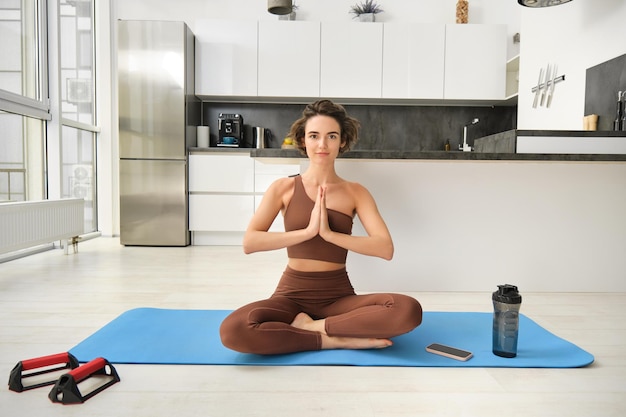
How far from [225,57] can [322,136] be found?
3435 mm

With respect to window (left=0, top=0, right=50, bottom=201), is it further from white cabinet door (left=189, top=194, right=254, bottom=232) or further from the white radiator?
white cabinet door (left=189, top=194, right=254, bottom=232)

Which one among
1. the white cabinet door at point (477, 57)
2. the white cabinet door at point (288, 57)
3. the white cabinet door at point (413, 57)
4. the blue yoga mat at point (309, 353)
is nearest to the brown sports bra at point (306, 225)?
the blue yoga mat at point (309, 353)

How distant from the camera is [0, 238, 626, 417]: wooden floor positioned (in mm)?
1371

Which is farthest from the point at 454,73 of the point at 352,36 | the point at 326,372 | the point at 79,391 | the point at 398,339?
the point at 79,391

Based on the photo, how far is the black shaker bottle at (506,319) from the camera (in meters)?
1.67

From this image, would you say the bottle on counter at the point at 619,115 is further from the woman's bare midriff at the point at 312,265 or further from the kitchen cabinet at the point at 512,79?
the woman's bare midriff at the point at 312,265

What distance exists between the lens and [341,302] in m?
1.88

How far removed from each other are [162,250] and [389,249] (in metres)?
3.16

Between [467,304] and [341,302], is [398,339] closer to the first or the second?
[341,302]

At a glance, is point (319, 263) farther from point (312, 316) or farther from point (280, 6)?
point (280, 6)

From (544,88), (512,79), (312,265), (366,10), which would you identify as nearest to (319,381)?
(312,265)

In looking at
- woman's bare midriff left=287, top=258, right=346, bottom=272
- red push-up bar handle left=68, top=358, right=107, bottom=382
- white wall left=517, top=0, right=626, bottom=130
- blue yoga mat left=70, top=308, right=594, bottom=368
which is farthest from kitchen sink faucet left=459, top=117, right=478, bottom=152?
red push-up bar handle left=68, top=358, right=107, bottom=382

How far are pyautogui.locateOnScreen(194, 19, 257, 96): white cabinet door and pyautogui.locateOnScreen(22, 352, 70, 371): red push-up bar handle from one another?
3.85 m

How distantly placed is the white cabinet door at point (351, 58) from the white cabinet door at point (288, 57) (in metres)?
0.10
